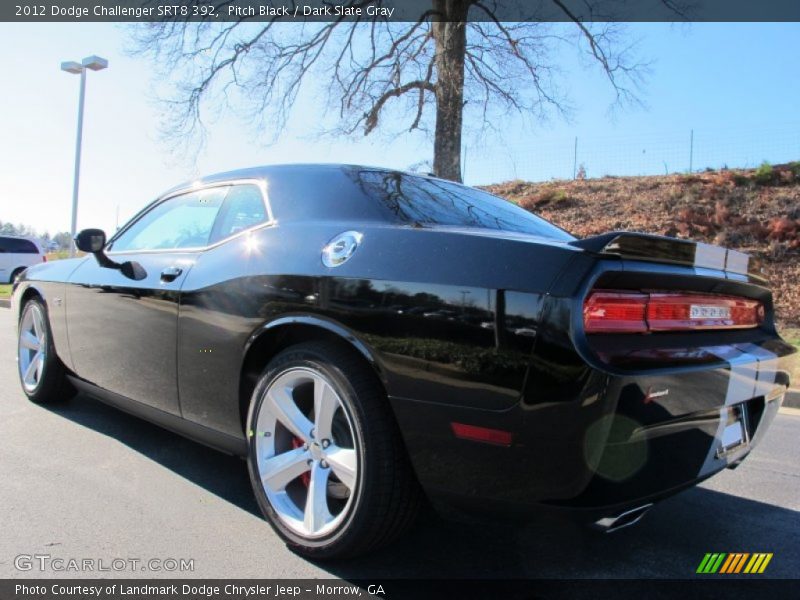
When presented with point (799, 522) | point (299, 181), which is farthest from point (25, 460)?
point (799, 522)

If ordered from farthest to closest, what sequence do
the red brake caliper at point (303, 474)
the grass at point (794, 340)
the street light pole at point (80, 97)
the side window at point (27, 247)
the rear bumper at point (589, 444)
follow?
the side window at point (27, 247) < the street light pole at point (80, 97) < the grass at point (794, 340) < the red brake caliper at point (303, 474) < the rear bumper at point (589, 444)

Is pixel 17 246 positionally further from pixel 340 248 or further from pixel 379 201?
pixel 340 248

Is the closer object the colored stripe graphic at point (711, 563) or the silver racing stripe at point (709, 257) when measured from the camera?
the silver racing stripe at point (709, 257)

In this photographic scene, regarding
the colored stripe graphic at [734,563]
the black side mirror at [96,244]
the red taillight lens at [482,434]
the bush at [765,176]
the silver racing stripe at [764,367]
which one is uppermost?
the bush at [765,176]

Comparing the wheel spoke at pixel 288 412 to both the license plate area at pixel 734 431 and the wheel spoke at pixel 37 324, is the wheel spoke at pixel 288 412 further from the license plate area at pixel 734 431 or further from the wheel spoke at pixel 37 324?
the wheel spoke at pixel 37 324

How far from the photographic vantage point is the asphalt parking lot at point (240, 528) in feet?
7.40

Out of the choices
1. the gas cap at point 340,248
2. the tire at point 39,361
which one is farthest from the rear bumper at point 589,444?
the tire at point 39,361

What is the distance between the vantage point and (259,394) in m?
2.40

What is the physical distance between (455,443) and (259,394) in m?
0.90

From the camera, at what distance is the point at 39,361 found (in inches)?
168

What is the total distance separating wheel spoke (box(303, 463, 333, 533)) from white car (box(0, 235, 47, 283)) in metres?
19.2

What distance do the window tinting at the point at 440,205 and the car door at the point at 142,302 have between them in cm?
89

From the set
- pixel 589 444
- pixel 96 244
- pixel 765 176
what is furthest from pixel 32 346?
pixel 765 176

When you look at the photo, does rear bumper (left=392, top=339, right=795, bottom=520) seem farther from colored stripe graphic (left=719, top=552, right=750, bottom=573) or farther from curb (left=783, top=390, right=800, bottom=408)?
curb (left=783, top=390, right=800, bottom=408)
